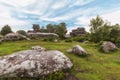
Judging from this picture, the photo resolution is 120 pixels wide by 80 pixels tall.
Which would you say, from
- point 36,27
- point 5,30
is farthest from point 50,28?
point 5,30

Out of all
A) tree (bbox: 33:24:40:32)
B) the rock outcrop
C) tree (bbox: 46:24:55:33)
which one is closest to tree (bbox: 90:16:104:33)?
tree (bbox: 46:24:55:33)

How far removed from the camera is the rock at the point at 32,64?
21.0m

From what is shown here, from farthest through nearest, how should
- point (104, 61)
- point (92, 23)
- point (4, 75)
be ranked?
point (92, 23) → point (104, 61) → point (4, 75)

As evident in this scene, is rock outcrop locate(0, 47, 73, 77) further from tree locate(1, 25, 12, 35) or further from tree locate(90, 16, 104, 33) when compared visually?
tree locate(1, 25, 12, 35)

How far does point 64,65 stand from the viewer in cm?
2217

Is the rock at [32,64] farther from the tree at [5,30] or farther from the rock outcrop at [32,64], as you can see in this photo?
the tree at [5,30]

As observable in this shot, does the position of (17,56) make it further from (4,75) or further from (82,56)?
(82,56)

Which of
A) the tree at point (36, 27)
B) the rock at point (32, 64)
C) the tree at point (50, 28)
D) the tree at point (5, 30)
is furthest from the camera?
the tree at point (50, 28)

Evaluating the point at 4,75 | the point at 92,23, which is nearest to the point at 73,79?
the point at 4,75

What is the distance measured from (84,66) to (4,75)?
948 cm

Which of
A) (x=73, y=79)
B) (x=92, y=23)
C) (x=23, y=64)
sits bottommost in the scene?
A: (x=73, y=79)

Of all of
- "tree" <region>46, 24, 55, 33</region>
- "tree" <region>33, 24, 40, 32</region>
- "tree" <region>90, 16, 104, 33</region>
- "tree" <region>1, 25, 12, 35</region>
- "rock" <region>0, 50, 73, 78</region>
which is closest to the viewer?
"rock" <region>0, 50, 73, 78</region>

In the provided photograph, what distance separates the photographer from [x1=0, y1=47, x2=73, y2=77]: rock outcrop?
826 inches

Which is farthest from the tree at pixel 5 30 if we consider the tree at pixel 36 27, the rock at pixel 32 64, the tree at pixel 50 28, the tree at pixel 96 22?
the rock at pixel 32 64
